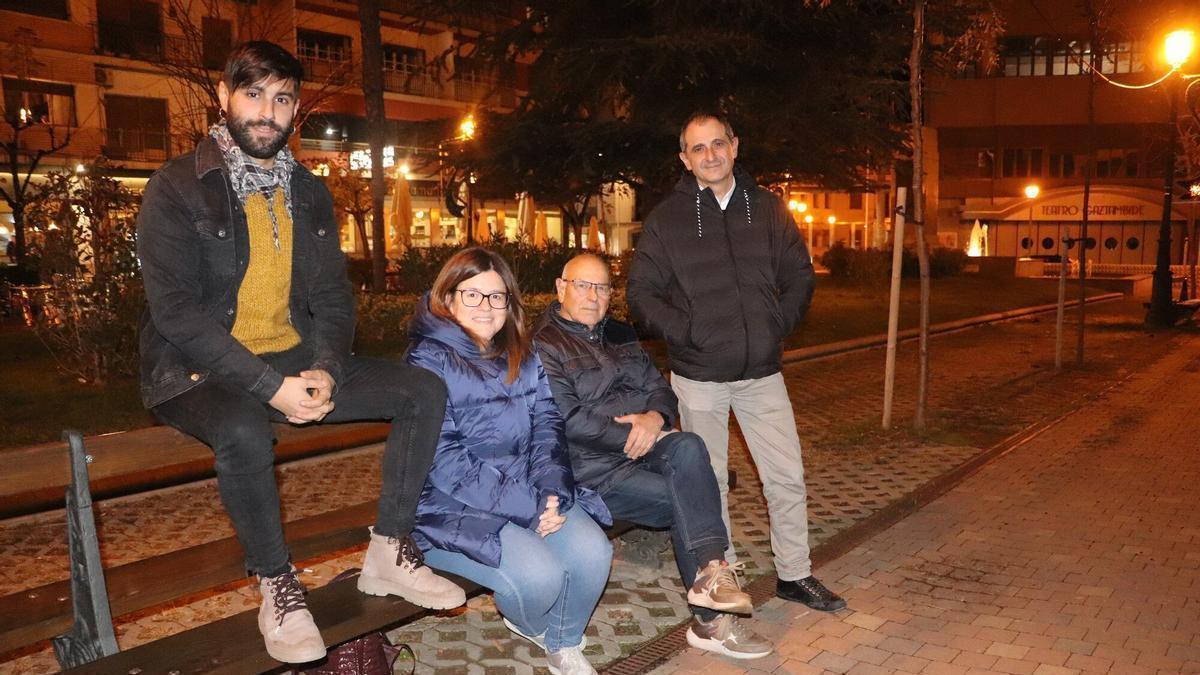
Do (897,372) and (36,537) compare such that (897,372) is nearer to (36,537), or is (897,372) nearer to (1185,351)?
(1185,351)

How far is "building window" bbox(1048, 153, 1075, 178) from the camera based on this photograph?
5047 cm

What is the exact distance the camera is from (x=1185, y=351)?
51.5 feet

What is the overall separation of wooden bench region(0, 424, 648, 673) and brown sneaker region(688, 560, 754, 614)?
964 millimetres

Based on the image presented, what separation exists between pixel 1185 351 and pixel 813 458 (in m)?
11.2

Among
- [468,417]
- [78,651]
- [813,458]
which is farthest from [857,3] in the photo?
[78,651]

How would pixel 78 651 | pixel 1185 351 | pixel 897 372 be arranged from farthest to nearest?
1. pixel 1185 351
2. pixel 897 372
3. pixel 78 651

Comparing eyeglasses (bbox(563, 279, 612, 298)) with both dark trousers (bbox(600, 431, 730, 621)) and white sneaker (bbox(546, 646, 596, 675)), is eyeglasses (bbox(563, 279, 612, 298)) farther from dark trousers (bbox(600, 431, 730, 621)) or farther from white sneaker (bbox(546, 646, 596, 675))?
white sneaker (bbox(546, 646, 596, 675))

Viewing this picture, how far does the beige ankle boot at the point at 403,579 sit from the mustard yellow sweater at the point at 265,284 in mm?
801

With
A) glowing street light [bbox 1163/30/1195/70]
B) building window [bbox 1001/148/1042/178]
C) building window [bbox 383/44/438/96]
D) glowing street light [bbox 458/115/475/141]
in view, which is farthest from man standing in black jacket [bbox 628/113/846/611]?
building window [bbox 1001/148/1042/178]

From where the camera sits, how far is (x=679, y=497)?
4004 mm

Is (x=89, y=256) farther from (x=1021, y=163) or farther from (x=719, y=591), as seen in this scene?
(x=1021, y=163)

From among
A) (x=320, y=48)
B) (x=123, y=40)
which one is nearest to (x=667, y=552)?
(x=123, y=40)

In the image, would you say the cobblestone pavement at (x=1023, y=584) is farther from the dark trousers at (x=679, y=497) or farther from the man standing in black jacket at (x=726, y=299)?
the dark trousers at (x=679, y=497)

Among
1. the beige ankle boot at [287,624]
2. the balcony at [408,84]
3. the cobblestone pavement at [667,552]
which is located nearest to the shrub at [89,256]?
the cobblestone pavement at [667,552]
